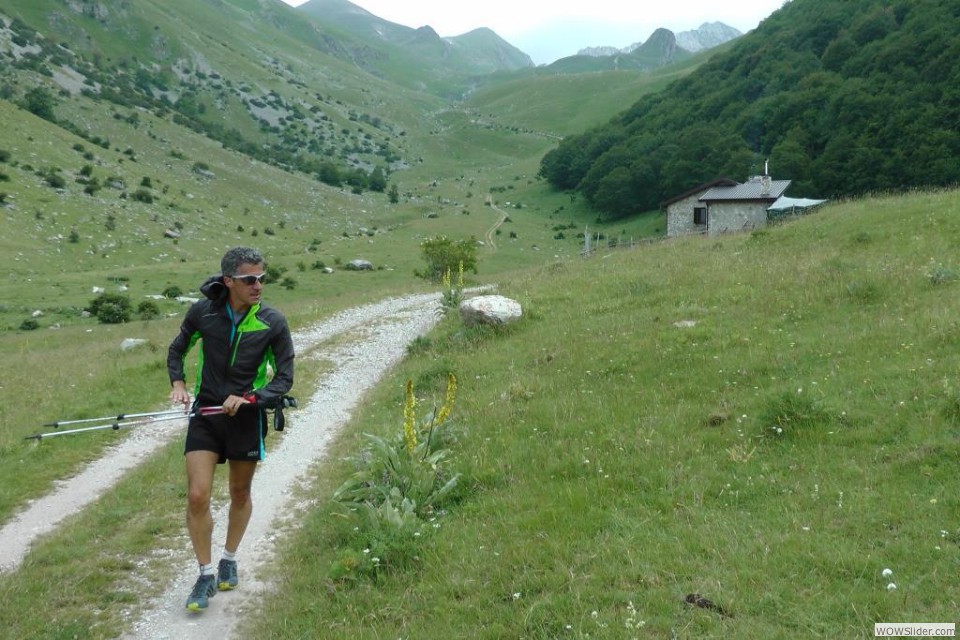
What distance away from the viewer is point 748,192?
193ft

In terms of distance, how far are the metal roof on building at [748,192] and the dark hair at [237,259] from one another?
56.7 meters

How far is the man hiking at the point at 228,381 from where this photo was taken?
6.54 m

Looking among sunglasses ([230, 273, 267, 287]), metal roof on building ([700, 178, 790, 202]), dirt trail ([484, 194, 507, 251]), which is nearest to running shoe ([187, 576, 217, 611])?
sunglasses ([230, 273, 267, 287])

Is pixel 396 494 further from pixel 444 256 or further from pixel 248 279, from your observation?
pixel 444 256

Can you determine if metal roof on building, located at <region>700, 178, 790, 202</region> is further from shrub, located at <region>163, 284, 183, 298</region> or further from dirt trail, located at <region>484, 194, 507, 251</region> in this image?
shrub, located at <region>163, 284, 183, 298</region>

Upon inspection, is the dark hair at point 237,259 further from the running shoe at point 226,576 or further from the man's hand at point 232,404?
the running shoe at point 226,576

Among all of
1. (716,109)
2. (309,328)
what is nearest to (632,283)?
(309,328)

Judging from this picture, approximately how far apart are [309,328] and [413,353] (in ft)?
26.2

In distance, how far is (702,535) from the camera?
20.0 ft

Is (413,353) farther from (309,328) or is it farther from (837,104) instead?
(837,104)

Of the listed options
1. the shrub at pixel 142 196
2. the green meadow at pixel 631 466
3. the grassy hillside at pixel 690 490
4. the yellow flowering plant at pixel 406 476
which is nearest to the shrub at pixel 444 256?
the green meadow at pixel 631 466

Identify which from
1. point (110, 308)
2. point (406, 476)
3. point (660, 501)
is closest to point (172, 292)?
point (110, 308)

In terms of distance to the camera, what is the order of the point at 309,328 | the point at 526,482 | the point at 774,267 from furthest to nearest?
the point at 309,328, the point at 774,267, the point at 526,482

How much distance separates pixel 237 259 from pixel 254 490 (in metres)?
4.62
